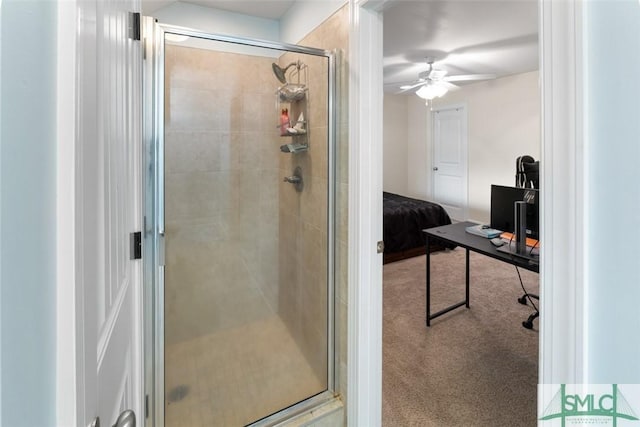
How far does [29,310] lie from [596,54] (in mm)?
1072

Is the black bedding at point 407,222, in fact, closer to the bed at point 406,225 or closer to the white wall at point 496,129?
the bed at point 406,225

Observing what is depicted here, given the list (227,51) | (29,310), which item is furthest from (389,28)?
(29,310)

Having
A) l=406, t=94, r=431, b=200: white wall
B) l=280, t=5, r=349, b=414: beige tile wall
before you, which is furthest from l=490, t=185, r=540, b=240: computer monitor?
l=406, t=94, r=431, b=200: white wall

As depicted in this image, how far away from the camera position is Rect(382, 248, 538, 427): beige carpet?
1804 millimetres

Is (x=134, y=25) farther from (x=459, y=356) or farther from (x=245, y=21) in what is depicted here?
(x=459, y=356)

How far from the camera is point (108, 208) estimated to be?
739 mm

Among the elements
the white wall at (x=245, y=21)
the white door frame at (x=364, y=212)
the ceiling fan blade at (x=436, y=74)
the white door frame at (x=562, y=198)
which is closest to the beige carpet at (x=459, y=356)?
the white door frame at (x=364, y=212)

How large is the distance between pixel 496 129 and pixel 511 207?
3466mm

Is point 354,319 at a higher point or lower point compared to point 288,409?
higher

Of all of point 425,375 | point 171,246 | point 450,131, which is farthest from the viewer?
point 450,131

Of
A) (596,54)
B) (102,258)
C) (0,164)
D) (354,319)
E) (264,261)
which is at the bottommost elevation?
(354,319)

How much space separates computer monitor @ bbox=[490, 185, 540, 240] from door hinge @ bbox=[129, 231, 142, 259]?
2.14m

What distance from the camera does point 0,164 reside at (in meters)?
0.35

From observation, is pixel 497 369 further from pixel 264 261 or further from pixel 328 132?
pixel 328 132
